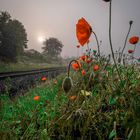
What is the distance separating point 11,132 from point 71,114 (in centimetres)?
70

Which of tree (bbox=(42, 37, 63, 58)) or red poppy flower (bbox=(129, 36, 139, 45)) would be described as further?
tree (bbox=(42, 37, 63, 58))

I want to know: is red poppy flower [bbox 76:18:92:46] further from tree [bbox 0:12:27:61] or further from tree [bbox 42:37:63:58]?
tree [bbox 42:37:63:58]

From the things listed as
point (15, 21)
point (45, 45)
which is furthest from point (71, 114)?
point (45, 45)

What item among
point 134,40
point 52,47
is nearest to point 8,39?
point 134,40

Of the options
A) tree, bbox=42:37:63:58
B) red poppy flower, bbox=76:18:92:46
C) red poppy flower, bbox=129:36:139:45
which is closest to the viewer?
red poppy flower, bbox=76:18:92:46

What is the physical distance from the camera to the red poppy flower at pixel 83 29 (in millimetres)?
1760

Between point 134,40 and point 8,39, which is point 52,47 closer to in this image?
point 8,39

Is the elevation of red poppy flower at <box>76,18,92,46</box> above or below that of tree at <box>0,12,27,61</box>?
below

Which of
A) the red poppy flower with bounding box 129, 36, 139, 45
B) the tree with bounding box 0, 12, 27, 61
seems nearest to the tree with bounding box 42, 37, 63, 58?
the tree with bounding box 0, 12, 27, 61

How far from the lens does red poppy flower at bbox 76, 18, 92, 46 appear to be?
69.3 inches

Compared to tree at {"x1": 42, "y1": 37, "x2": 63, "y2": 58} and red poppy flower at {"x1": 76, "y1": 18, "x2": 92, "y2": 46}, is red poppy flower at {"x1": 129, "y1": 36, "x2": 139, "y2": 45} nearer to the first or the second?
red poppy flower at {"x1": 76, "y1": 18, "x2": 92, "y2": 46}

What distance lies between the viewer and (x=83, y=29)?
1811 mm

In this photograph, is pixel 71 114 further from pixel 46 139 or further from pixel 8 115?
pixel 8 115

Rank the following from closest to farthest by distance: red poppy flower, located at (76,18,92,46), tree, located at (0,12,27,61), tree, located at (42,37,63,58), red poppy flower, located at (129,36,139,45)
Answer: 1. red poppy flower, located at (76,18,92,46)
2. red poppy flower, located at (129,36,139,45)
3. tree, located at (0,12,27,61)
4. tree, located at (42,37,63,58)
